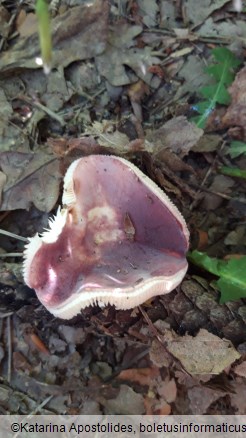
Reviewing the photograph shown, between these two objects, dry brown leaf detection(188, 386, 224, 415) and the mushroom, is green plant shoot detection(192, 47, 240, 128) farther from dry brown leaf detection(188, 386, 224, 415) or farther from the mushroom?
dry brown leaf detection(188, 386, 224, 415)

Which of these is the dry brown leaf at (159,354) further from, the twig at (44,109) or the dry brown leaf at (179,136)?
the twig at (44,109)

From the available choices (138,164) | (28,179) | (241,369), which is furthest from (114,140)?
(241,369)

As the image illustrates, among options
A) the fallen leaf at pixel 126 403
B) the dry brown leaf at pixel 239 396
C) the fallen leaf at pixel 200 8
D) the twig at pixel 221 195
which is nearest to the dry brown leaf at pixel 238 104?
the twig at pixel 221 195

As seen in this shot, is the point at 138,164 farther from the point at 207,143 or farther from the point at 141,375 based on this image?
the point at 141,375

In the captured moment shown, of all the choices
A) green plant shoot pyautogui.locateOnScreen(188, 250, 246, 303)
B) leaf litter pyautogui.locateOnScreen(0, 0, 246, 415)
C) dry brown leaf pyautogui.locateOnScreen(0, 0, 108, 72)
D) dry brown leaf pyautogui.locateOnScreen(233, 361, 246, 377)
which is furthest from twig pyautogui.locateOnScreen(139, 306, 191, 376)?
dry brown leaf pyautogui.locateOnScreen(0, 0, 108, 72)

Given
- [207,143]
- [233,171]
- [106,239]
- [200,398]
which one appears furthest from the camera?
[207,143]

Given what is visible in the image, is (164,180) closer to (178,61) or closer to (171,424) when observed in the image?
(178,61)

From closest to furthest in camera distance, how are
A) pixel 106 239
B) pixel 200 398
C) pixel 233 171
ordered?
pixel 106 239, pixel 200 398, pixel 233 171
